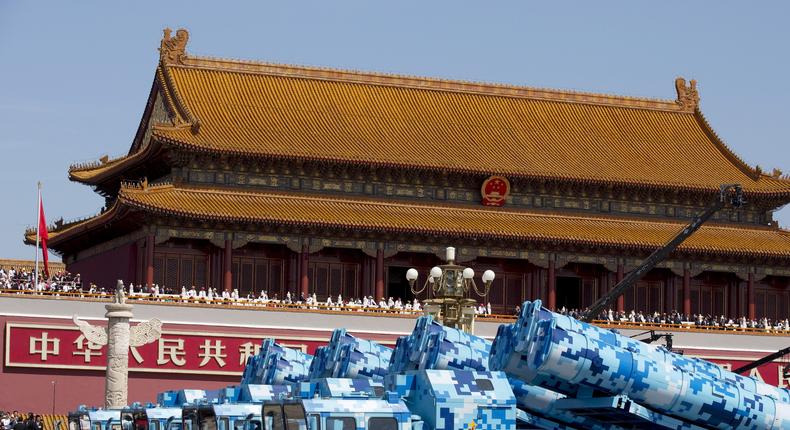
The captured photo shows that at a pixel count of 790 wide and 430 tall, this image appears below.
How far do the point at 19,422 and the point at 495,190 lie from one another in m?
35.6

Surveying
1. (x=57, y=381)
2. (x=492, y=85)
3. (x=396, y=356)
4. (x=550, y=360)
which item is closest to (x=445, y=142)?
(x=492, y=85)

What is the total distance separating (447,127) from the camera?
8406 cm

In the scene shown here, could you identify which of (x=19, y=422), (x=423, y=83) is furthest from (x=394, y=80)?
(x=19, y=422)

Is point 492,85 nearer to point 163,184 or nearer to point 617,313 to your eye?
point 617,313

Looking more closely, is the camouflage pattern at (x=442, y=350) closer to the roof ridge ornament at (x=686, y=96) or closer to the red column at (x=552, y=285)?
the red column at (x=552, y=285)

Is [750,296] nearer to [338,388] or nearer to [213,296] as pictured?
[213,296]

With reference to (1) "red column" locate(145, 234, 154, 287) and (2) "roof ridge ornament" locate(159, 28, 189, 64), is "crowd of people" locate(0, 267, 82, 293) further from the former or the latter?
(2) "roof ridge ornament" locate(159, 28, 189, 64)

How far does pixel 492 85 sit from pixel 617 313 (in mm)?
15326

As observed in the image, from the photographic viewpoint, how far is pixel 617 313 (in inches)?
3150

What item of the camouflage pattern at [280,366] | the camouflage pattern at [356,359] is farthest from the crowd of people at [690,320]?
the camouflage pattern at [356,359]

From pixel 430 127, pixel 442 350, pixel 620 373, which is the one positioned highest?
pixel 430 127

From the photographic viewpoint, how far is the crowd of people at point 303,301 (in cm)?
7000

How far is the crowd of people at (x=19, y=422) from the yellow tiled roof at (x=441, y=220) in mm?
13223

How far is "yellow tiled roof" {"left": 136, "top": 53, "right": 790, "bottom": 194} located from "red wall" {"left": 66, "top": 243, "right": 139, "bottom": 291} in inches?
249
